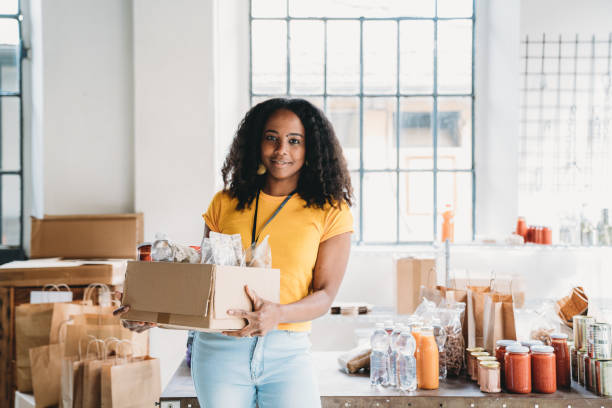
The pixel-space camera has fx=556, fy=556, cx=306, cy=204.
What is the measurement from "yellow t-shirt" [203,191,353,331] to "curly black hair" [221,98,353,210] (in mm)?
31

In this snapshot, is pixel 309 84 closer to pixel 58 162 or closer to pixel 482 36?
pixel 482 36

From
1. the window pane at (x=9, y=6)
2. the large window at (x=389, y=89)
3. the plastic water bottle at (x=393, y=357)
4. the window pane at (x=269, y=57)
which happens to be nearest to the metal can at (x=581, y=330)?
the plastic water bottle at (x=393, y=357)

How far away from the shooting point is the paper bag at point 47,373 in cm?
248

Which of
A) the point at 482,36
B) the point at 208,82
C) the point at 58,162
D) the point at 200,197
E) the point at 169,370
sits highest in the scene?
the point at 482,36

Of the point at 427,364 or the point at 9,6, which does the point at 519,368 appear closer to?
the point at 427,364

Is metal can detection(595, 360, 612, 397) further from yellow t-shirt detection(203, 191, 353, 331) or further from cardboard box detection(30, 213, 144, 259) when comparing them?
cardboard box detection(30, 213, 144, 259)

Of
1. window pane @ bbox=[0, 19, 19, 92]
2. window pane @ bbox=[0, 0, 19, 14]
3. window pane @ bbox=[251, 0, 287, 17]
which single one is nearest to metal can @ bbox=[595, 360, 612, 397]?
window pane @ bbox=[251, 0, 287, 17]

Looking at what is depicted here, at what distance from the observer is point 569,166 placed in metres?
3.63

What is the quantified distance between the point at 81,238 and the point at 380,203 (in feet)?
6.34

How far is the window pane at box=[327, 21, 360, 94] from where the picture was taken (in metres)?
3.80

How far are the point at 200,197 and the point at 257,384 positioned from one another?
1859mm

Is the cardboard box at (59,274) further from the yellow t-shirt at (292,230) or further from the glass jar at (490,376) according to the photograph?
the glass jar at (490,376)

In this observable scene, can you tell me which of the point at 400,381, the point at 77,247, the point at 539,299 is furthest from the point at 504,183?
the point at 77,247

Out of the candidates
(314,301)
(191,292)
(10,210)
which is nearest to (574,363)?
(314,301)
